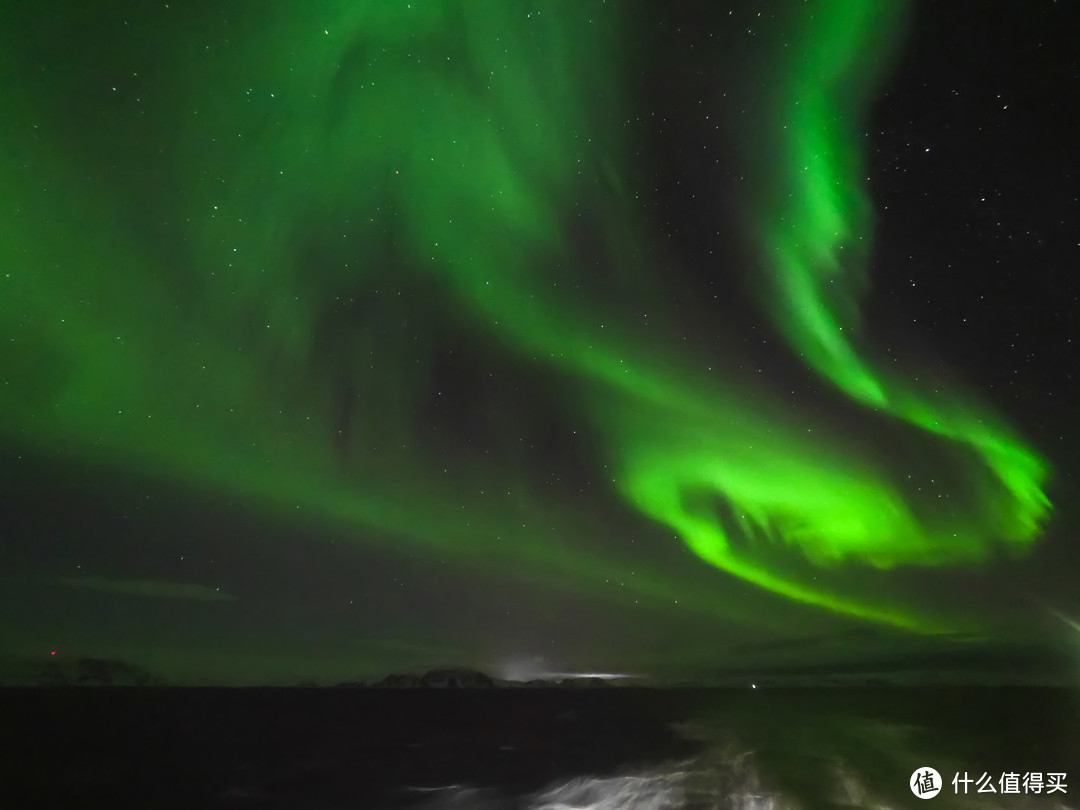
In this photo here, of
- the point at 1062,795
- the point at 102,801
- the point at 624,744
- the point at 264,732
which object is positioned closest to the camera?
the point at 1062,795

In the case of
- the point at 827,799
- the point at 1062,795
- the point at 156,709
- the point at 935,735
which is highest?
the point at 1062,795

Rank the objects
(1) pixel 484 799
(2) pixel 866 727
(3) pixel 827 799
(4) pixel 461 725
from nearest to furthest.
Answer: (3) pixel 827 799
(1) pixel 484 799
(2) pixel 866 727
(4) pixel 461 725

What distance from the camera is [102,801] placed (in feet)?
78.7

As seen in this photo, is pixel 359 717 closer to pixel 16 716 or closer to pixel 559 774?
pixel 16 716

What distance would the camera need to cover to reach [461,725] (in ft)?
211

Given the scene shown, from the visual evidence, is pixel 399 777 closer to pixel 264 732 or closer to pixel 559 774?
pixel 559 774

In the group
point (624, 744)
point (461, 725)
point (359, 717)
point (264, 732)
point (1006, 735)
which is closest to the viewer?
point (624, 744)

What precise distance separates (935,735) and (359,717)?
2275 inches

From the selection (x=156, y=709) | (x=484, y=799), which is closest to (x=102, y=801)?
(x=484, y=799)

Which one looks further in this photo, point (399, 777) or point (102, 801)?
point (399, 777)

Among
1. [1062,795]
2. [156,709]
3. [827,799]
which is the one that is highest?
[1062,795]

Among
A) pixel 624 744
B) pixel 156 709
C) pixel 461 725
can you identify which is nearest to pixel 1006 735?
pixel 624 744

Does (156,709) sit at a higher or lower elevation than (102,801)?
lower

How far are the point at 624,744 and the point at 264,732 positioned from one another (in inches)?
1290
